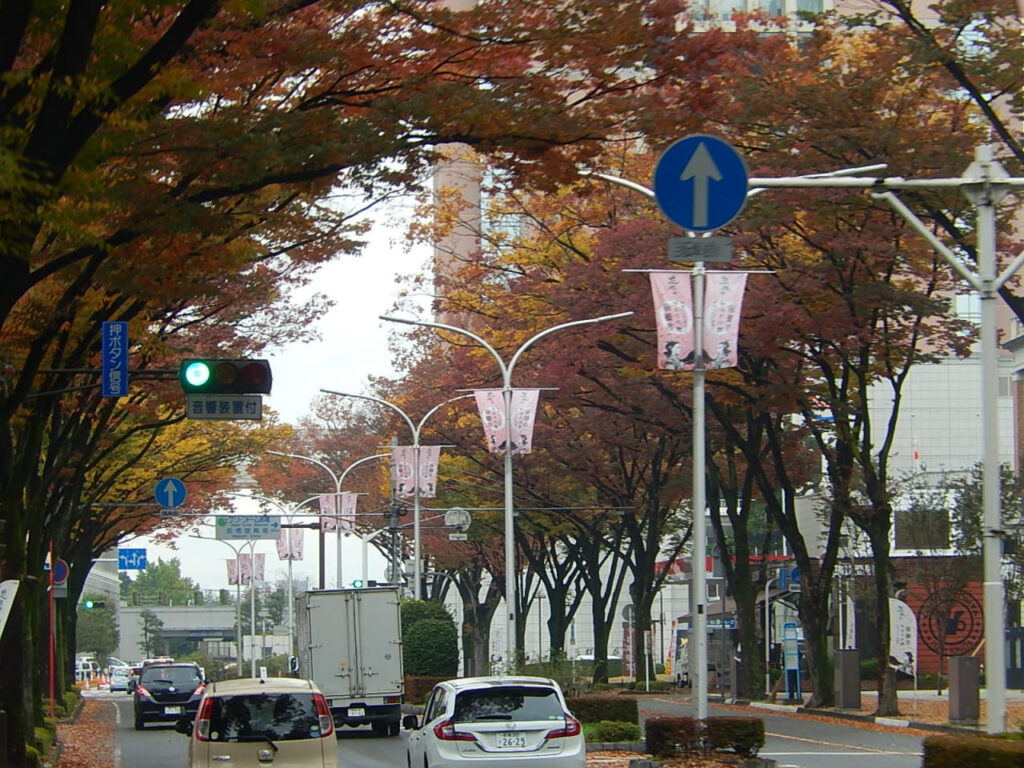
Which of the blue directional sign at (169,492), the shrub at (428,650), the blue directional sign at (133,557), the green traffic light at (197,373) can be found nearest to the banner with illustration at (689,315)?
the green traffic light at (197,373)

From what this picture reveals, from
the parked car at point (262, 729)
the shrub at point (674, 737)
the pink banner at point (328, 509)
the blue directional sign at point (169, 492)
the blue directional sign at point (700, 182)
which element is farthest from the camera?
the pink banner at point (328, 509)

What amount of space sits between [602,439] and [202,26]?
30.1m

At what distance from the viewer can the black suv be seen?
38.0m

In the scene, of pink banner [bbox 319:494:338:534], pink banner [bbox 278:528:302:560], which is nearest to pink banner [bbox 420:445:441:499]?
pink banner [bbox 319:494:338:534]

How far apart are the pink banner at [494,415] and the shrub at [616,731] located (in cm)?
959

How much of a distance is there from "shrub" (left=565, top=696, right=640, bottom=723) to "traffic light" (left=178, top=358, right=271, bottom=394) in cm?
1240

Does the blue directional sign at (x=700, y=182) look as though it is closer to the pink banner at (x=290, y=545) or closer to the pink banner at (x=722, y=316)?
the pink banner at (x=722, y=316)

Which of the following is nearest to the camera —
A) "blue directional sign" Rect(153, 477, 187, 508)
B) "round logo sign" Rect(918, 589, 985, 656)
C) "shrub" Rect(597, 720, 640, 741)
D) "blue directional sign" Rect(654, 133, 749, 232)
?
"blue directional sign" Rect(654, 133, 749, 232)

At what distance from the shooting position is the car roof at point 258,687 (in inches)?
603

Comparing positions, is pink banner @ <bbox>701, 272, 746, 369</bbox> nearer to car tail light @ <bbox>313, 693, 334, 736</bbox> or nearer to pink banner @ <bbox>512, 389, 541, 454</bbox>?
car tail light @ <bbox>313, 693, 334, 736</bbox>

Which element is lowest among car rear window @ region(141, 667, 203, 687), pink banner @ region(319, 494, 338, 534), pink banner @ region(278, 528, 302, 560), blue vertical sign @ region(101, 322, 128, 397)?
car rear window @ region(141, 667, 203, 687)

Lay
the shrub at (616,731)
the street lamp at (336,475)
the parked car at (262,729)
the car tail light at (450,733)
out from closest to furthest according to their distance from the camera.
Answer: the parked car at (262,729) → the car tail light at (450,733) → the shrub at (616,731) → the street lamp at (336,475)

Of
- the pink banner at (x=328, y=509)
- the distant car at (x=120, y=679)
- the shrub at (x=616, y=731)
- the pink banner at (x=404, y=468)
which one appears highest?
the pink banner at (x=404, y=468)

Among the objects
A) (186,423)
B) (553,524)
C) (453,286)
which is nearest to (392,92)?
(453,286)
